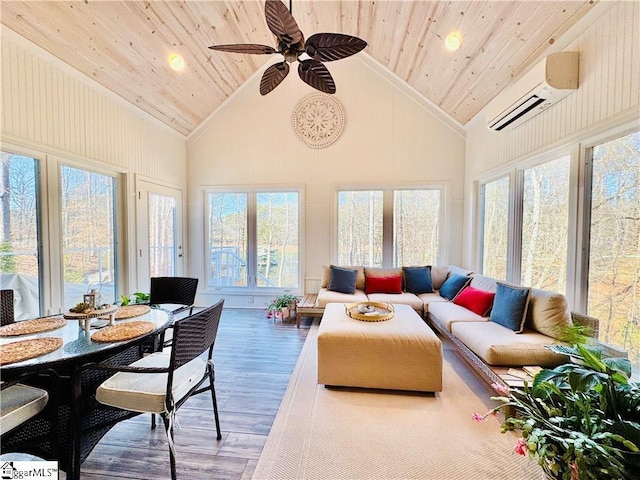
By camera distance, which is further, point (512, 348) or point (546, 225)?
point (546, 225)

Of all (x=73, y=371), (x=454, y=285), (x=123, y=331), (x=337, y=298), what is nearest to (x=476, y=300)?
(x=454, y=285)

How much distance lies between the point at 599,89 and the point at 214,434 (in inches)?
151

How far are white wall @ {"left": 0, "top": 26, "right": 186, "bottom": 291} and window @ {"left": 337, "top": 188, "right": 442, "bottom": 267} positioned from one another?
307 cm

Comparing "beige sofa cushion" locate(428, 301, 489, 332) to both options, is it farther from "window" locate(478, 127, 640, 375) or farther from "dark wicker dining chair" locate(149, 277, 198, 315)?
"dark wicker dining chair" locate(149, 277, 198, 315)

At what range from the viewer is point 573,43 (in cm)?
248

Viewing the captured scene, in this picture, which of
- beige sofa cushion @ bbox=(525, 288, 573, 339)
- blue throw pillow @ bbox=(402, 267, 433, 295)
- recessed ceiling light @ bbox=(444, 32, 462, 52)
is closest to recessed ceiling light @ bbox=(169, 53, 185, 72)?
recessed ceiling light @ bbox=(444, 32, 462, 52)

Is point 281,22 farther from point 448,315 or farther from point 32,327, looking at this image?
point 448,315

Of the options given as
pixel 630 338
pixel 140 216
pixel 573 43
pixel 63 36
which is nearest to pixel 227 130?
pixel 140 216

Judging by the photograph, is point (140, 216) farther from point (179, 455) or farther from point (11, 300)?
point (179, 455)

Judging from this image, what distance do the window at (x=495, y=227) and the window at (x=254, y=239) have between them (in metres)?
2.98

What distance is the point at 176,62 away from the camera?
3662mm

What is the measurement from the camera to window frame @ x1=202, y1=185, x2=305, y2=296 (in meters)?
5.07

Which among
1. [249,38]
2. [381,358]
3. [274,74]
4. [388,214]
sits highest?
[249,38]

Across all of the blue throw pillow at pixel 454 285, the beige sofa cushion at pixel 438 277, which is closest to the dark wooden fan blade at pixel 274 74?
the blue throw pillow at pixel 454 285
